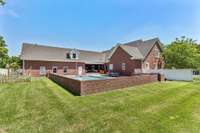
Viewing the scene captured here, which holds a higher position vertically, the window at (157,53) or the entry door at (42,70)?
the window at (157,53)

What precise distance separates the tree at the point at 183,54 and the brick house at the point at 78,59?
3472 mm

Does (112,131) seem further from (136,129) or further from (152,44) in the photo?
(152,44)

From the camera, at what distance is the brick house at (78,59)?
79.2 ft

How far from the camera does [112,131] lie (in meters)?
4.07

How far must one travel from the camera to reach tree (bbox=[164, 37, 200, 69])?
20.4m

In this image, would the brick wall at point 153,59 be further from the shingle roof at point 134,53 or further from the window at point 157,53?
the shingle roof at point 134,53

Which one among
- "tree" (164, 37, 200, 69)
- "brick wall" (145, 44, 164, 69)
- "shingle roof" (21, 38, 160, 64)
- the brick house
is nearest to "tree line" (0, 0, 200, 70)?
"tree" (164, 37, 200, 69)

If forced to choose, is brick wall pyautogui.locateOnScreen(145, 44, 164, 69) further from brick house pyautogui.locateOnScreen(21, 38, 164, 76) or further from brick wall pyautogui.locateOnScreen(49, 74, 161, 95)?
brick wall pyautogui.locateOnScreen(49, 74, 161, 95)

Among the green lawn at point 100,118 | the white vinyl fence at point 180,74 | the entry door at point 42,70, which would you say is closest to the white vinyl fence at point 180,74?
the white vinyl fence at point 180,74

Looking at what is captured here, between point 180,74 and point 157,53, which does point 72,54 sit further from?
point 180,74

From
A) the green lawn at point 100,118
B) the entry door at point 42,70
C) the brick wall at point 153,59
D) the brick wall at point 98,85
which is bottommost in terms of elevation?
the green lawn at point 100,118

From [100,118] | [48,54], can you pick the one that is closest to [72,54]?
[48,54]

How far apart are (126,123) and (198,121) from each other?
262 cm

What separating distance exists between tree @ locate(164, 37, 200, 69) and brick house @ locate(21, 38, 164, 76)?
11.4 feet
